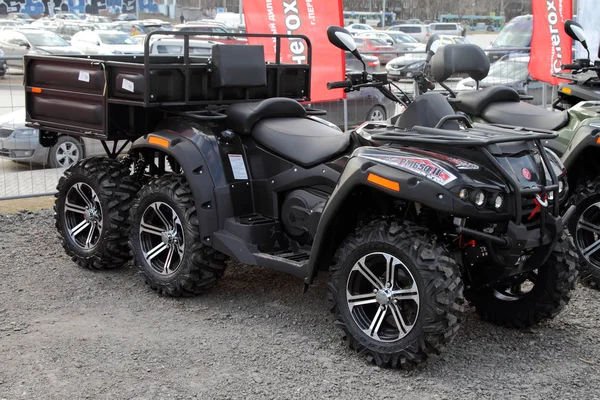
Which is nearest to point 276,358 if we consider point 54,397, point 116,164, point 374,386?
point 374,386

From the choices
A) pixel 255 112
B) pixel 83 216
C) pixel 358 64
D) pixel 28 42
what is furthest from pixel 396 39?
pixel 255 112

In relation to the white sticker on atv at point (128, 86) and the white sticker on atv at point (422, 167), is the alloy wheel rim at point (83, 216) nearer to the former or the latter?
the white sticker on atv at point (128, 86)

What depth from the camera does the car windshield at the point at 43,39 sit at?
30.2 meters

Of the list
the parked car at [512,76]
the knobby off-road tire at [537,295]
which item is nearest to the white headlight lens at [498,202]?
the knobby off-road tire at [537,295]

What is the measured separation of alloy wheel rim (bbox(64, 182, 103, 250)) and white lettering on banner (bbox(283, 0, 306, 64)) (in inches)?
149

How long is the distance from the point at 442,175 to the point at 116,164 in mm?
3004

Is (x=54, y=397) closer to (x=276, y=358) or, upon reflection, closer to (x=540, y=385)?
(x=276, y=358)

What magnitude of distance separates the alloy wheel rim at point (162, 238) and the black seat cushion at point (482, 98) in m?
2.53

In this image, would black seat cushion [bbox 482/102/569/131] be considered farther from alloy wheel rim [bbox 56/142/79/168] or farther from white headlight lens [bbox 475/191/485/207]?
alloy wheel rim [bbox 56/142/79/168]

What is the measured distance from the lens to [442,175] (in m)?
4.20

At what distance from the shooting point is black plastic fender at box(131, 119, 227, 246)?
5438 millimetres

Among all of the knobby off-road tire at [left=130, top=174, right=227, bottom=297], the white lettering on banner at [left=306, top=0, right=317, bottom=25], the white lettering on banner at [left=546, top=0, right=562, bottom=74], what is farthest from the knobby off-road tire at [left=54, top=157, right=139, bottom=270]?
the white lettering on banner at [left=546, top=0, right=562, bottom=74]

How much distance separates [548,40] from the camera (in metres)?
12.3

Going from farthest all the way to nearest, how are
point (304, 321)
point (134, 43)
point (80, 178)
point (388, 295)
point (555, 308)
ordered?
point (134, 43) → point (80, 178) → point (304, 321) → point (555, 308) → point (388, 295)
